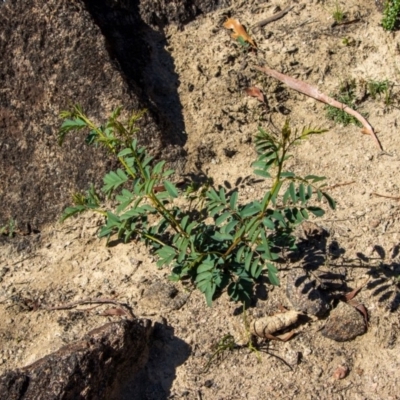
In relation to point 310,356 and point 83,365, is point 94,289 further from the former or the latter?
A: point 310,356

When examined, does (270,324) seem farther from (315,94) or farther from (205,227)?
(315,94)

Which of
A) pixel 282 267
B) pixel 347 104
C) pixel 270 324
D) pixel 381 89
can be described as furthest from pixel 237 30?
pixel 270 324

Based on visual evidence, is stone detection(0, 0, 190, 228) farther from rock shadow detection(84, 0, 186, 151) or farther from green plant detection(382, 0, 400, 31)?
green plant detection(382, 0, 400, 31)

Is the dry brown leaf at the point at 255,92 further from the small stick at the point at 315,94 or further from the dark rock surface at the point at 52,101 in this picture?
the dark rock surface at the point at 52,101

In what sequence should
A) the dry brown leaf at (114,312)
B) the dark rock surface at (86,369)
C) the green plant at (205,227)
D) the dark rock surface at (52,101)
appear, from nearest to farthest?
the dark rock surface at (86,369) → the green plant at (205,227) → the dry brown leaf at (114,312) → the dark rock surface at (52,101)

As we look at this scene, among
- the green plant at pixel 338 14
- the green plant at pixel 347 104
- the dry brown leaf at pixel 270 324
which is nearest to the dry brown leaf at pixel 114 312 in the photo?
the dry brown leaf at pixel 270 324

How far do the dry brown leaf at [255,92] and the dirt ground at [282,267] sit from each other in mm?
39

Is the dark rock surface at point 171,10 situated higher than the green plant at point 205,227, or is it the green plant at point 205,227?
the dark rock surface at point 171,10

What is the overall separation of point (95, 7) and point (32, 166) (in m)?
1.16

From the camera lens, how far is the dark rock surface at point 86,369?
3.08 m

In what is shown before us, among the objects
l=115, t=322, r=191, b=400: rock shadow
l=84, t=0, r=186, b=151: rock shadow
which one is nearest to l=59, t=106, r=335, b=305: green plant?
l=115, t=322, r=191, b=400: rock shadow

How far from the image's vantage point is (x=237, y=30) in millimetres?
4809

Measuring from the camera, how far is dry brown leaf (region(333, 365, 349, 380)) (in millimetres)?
3459

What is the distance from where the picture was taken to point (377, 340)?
3549 millimetres
